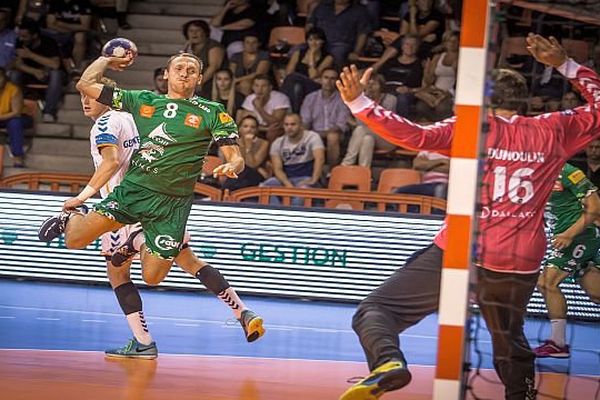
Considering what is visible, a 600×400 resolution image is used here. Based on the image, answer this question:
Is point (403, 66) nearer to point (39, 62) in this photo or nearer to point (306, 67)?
point (306, 67)

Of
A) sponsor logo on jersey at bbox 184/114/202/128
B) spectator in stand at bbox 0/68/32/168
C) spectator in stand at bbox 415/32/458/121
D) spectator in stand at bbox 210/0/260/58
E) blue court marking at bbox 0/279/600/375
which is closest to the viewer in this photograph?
sponsor logo on jersey at bbox 184/114/202/128

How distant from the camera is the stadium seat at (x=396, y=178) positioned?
13922 millimetres

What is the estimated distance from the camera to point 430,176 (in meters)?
14.0

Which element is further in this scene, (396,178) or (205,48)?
(205,48)

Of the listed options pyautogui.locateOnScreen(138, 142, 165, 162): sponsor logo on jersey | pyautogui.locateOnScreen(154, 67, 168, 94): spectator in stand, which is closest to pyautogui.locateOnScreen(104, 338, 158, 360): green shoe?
pyautogui.locateOnScreen(138, 142, 165, 162): sponsor logo on jersey

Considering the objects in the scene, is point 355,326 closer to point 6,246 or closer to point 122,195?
point 122,195

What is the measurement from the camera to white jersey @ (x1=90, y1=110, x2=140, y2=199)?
28.3ft

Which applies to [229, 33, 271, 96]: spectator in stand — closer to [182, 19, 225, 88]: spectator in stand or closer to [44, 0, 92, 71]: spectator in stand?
[182, 19, 225, 88]: spectator in stand

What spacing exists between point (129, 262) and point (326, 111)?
21.6ft

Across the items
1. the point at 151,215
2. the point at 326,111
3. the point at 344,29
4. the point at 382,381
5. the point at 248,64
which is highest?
the point at 344,29

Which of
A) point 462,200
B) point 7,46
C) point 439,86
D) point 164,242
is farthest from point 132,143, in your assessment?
point 7,46

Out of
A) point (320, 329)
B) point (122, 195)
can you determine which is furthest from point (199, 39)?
point (122, 195)

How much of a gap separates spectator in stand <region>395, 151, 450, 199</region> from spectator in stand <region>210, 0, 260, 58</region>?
3099 millimetres

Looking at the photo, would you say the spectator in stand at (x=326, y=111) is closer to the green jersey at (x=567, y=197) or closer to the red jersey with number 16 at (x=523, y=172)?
the green jersey at (x=567, y=197)
